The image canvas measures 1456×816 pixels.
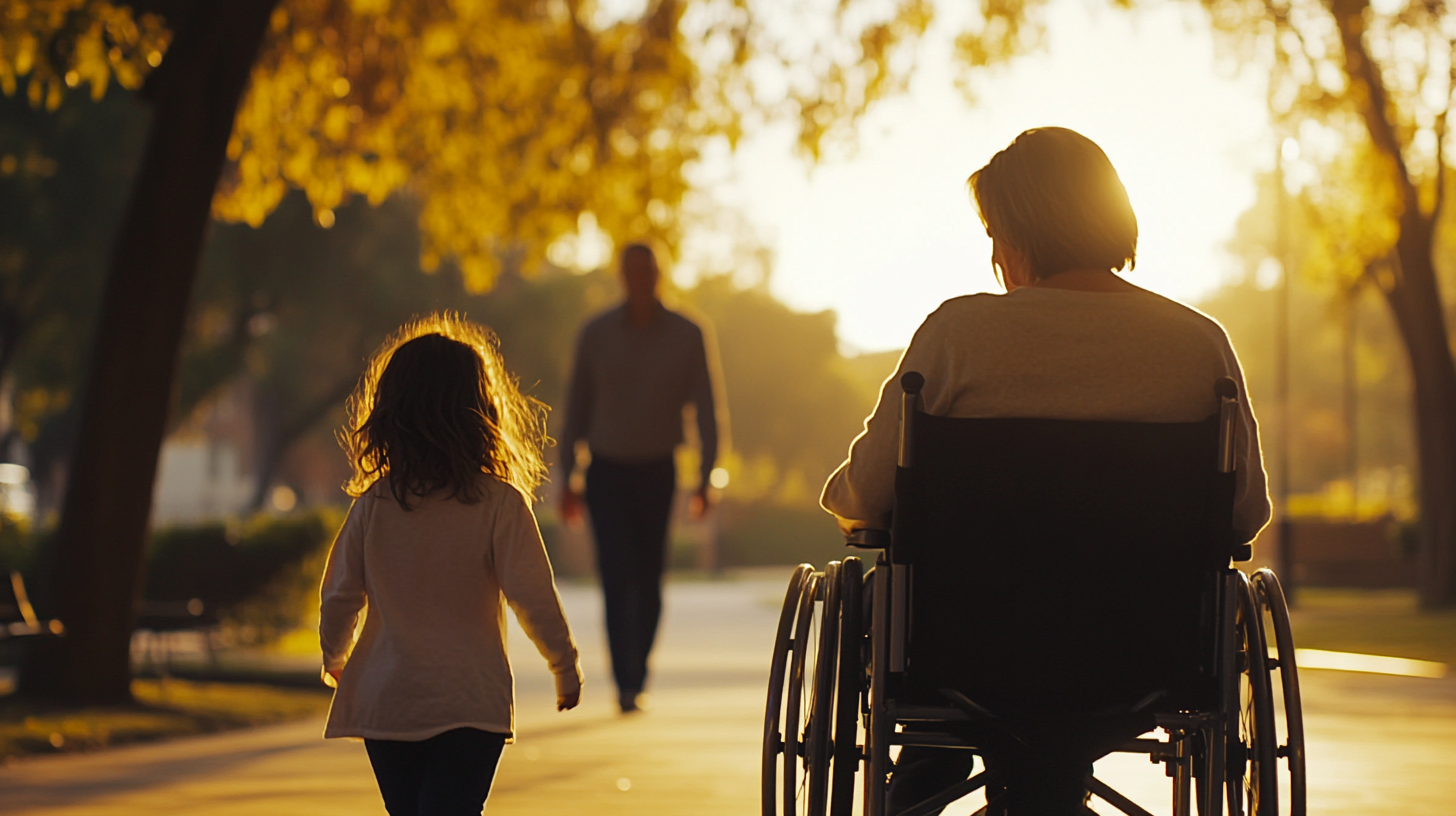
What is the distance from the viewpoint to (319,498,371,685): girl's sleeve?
4.10 meters

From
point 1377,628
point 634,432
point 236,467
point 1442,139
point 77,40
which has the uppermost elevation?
point 1442,139

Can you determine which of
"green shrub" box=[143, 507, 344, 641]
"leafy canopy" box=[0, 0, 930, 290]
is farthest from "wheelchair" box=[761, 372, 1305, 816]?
"green shrub" box=[143, 507, 344, 641]

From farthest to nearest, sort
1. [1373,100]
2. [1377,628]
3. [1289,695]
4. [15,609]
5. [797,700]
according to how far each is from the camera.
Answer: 1. [1373,100]
2. [1377,628]
3. [15,609]
4. [797,700]
5. [1289,695]

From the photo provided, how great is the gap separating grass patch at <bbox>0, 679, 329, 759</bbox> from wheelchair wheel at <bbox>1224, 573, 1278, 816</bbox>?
204 inches

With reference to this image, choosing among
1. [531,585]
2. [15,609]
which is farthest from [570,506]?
[531,585]

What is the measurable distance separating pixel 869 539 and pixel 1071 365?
539 mm

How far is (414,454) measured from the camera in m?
4.05

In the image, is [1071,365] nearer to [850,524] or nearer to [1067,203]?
[1067,203]

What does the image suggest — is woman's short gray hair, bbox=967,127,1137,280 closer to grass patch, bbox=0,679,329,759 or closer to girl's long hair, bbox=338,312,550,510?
girl's long hair, bbox=338,312,550,510

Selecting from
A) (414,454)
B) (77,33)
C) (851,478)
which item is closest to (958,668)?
(851,478)

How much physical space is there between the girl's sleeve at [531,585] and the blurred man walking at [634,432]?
4832 mm

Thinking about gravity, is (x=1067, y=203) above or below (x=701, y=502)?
above

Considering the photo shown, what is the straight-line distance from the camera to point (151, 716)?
9094 mm

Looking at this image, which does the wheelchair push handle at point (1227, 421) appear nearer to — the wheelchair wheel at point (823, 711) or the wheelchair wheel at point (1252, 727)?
the wheelchair wheel at point (1252, 727)
